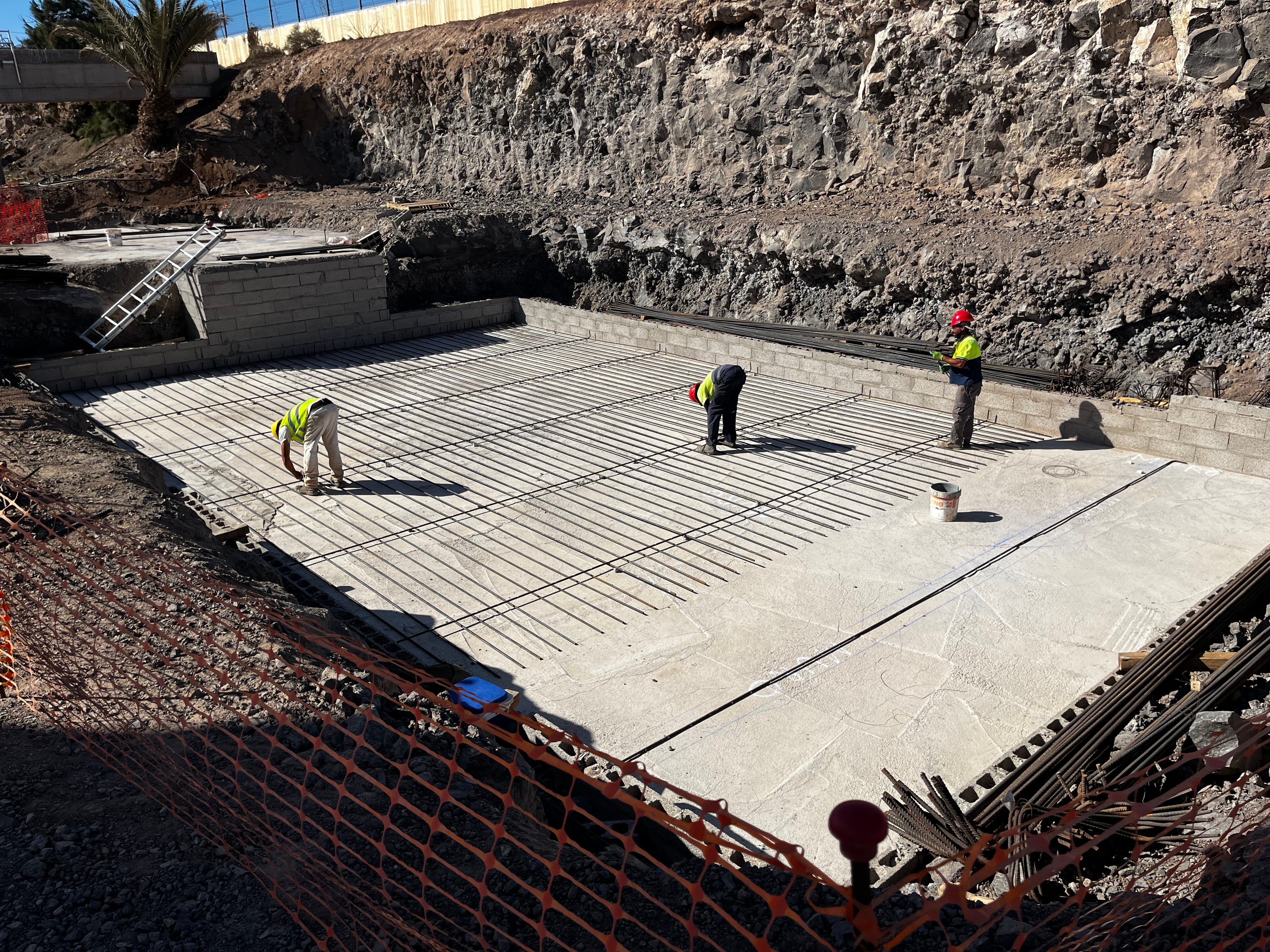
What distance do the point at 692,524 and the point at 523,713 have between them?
3344 mm

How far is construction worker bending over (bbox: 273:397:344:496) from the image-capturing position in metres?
9.48

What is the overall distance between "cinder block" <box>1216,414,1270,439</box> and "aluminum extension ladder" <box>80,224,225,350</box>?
15.0 m

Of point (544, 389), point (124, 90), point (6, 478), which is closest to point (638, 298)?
point (544, 389)

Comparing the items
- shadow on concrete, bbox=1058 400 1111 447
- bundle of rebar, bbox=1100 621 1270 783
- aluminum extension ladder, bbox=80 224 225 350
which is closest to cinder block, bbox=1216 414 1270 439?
shadow on concrete, bbox=1058 400 1111 447

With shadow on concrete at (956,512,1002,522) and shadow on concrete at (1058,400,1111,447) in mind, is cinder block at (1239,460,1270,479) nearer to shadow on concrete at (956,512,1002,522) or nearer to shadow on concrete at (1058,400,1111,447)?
shadow on concrete at (1058,400,1111,447)

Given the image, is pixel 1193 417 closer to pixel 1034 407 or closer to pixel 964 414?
pixel 1034 407

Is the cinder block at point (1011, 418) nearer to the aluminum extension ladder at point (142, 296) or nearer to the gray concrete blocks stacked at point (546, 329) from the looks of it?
the gray concrete blocks stacked at point (546, 329)

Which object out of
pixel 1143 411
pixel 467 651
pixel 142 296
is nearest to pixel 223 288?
pixel 142 296

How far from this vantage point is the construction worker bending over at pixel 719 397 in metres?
10.4

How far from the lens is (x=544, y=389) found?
45.6ft

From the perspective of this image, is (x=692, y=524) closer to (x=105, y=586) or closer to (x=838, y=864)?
(x=838, y=864)

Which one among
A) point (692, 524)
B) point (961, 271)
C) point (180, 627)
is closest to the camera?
point (180, 627)

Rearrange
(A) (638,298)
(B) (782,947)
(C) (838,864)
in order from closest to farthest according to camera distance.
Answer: (B) (782,947) → (C) (838,864) → (A) (638,298)

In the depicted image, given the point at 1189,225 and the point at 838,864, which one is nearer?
the point at 838,864
